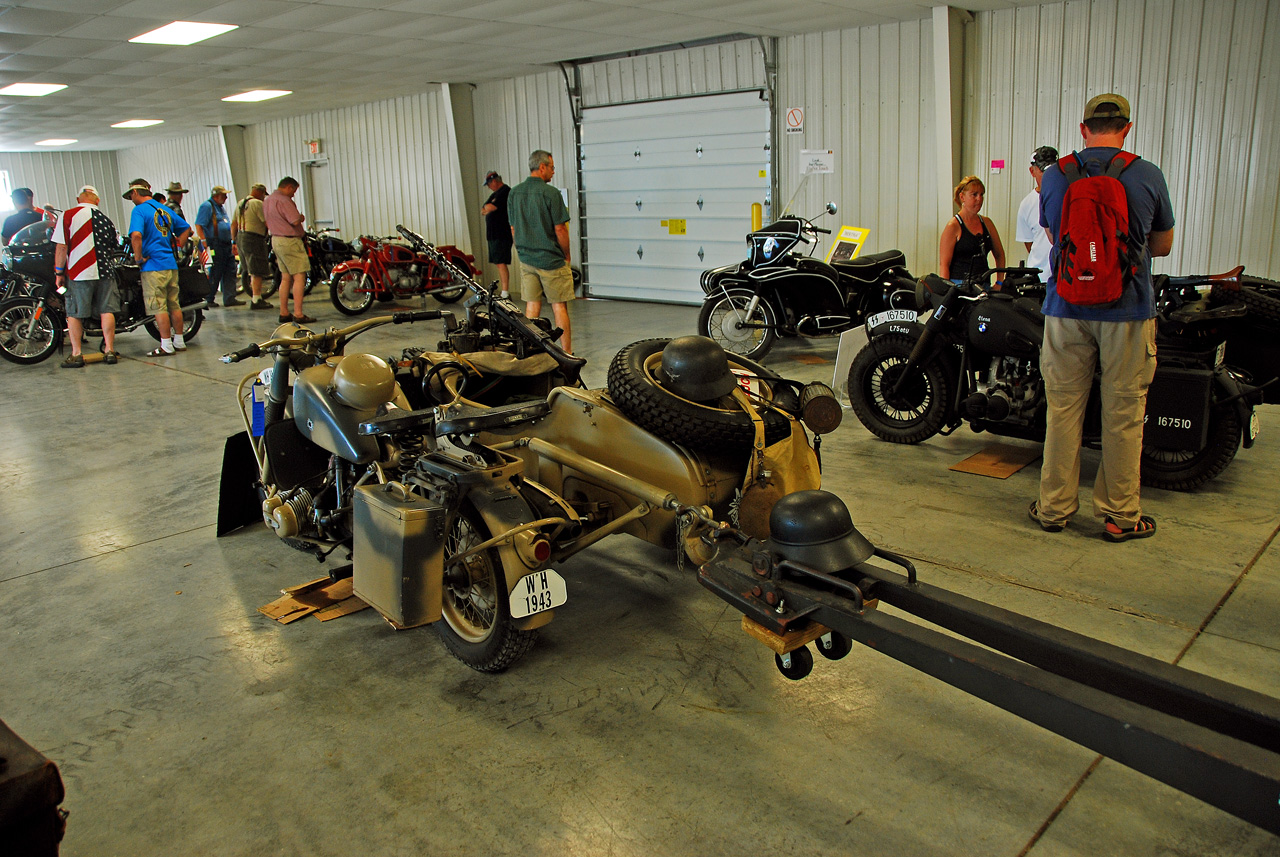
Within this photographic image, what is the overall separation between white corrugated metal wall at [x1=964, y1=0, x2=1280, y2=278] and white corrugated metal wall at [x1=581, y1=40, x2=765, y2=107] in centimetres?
255

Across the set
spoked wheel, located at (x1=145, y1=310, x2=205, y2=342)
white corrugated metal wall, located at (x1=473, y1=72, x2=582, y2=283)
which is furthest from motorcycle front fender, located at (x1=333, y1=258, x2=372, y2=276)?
white corrugated metal wall, located at (x1=473, y1=72, x2=582, y2=283)

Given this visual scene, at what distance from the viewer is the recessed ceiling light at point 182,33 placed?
862 centimetres

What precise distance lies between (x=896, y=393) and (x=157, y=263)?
24.0 feet

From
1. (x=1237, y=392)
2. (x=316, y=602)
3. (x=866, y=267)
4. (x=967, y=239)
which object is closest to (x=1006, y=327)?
(x=1237, y=392)

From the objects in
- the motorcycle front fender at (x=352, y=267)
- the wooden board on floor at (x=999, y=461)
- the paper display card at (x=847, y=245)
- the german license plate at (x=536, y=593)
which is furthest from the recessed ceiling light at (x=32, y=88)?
the german license plate at (x=536, y=593)

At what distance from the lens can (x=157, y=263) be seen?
8.67m

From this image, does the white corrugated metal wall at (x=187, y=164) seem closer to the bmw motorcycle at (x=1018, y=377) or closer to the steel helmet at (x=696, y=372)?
the bmw motorcycle at (x=1018, y=377)

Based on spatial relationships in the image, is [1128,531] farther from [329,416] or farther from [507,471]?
[329,416]

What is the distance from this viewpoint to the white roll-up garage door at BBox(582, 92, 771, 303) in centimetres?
1050

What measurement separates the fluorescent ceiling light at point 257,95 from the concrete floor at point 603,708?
36.7 ft

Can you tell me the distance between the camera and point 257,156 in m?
18.5

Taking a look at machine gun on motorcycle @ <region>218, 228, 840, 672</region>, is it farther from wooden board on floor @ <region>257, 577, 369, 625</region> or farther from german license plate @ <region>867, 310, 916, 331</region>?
german license plate @ <region>867, 310, 916, 331</region>

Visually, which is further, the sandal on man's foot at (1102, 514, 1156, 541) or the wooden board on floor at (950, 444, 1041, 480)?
the wooden board on floor at (950, 444, 1041, 480)

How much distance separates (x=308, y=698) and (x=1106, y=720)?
2117 mm
